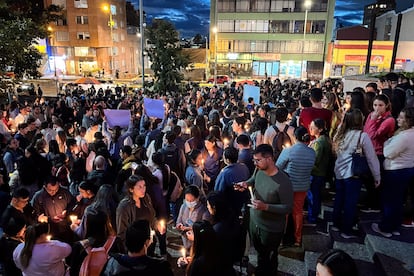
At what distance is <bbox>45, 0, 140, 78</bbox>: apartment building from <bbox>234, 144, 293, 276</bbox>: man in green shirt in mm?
51088

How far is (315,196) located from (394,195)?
1378mm

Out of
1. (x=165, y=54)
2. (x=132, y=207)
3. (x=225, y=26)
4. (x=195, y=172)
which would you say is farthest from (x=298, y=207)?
(x=225, y=26)

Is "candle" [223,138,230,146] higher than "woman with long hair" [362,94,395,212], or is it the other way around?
"woman with long hair" [362,94,395,212]

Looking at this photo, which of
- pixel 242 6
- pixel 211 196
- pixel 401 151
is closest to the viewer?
pixel 211 196

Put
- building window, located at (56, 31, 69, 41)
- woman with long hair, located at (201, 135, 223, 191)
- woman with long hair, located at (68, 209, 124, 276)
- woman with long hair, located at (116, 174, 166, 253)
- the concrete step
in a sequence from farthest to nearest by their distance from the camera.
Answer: building window, located at (56, 31, 69, 41) → woman with long hair, located at (201, 135, 223, 191) → woman with long hair, located at (116, 174, 166, 253) → the concrete step → woman with long hair, located at (68, 209, 124, 276)

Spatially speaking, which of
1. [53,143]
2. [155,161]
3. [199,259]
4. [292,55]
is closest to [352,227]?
[199,259]

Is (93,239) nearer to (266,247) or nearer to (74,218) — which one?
(74,218)

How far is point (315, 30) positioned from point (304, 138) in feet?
170

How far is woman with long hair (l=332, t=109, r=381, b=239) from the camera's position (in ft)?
13.8

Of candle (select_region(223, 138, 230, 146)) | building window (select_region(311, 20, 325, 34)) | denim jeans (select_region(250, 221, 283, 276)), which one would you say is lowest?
denim jeans (select_region(250, 221, 283, 276))

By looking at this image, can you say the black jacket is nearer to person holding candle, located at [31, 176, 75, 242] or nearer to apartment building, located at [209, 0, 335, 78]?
person holding candle, located at [31, 176, 75, 242]

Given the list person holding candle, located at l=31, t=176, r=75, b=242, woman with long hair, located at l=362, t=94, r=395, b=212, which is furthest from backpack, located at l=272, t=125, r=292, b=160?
person holding candle, located at l=31, t=176, r=75, b=242

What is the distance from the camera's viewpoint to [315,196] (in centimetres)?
544

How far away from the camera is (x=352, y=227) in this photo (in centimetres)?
480
